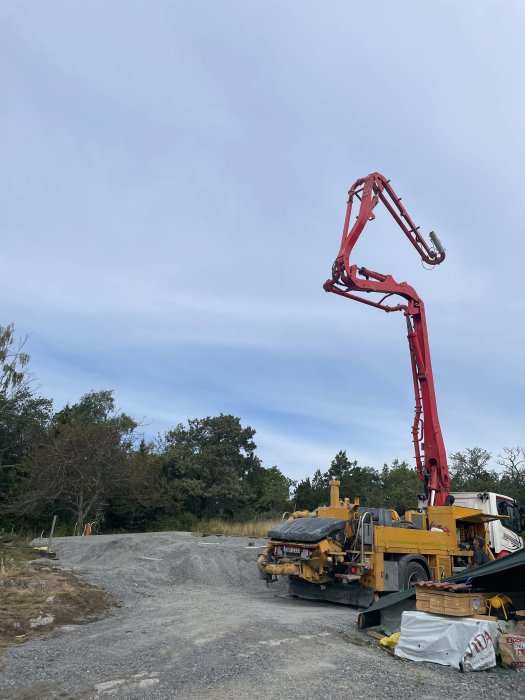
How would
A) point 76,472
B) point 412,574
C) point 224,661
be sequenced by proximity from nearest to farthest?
point 224,661
point 412,574
point 76,472

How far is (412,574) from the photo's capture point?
38.5 feet

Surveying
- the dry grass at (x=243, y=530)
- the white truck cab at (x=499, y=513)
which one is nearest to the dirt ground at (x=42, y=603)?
the white truck cab at (x=499, y=513)

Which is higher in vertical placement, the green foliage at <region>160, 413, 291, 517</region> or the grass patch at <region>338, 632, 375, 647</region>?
the green foliage at <region>160, 413, 291, 517</region>

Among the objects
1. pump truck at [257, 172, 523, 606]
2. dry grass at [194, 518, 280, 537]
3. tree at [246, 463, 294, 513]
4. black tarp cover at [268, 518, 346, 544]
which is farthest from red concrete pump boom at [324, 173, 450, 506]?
tree at [246, 463, 294, 513]

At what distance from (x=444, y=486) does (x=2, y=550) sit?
13.5 metres

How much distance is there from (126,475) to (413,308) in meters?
21.6

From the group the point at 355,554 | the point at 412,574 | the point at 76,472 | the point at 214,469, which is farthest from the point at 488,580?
the point at 214,469

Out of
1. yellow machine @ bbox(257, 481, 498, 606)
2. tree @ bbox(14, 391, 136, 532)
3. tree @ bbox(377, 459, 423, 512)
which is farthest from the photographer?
tree @ bbox(377, 459, 423, 512)

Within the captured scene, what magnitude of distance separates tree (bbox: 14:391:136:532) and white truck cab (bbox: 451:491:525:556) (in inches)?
798

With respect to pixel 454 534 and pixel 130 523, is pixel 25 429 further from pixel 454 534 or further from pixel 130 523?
pixel 454 534

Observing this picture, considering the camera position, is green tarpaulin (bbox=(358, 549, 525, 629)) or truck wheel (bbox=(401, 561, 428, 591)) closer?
green tarpaulin (bbox=(358, 549, 525, 629))

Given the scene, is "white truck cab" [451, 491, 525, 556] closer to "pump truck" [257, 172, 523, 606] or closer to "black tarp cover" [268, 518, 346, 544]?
"pump truck" [257, 172, 523, 606]

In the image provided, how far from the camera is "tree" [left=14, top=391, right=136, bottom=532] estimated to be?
29.8 m

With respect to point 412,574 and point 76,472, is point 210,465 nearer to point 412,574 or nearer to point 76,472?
point 76,472
